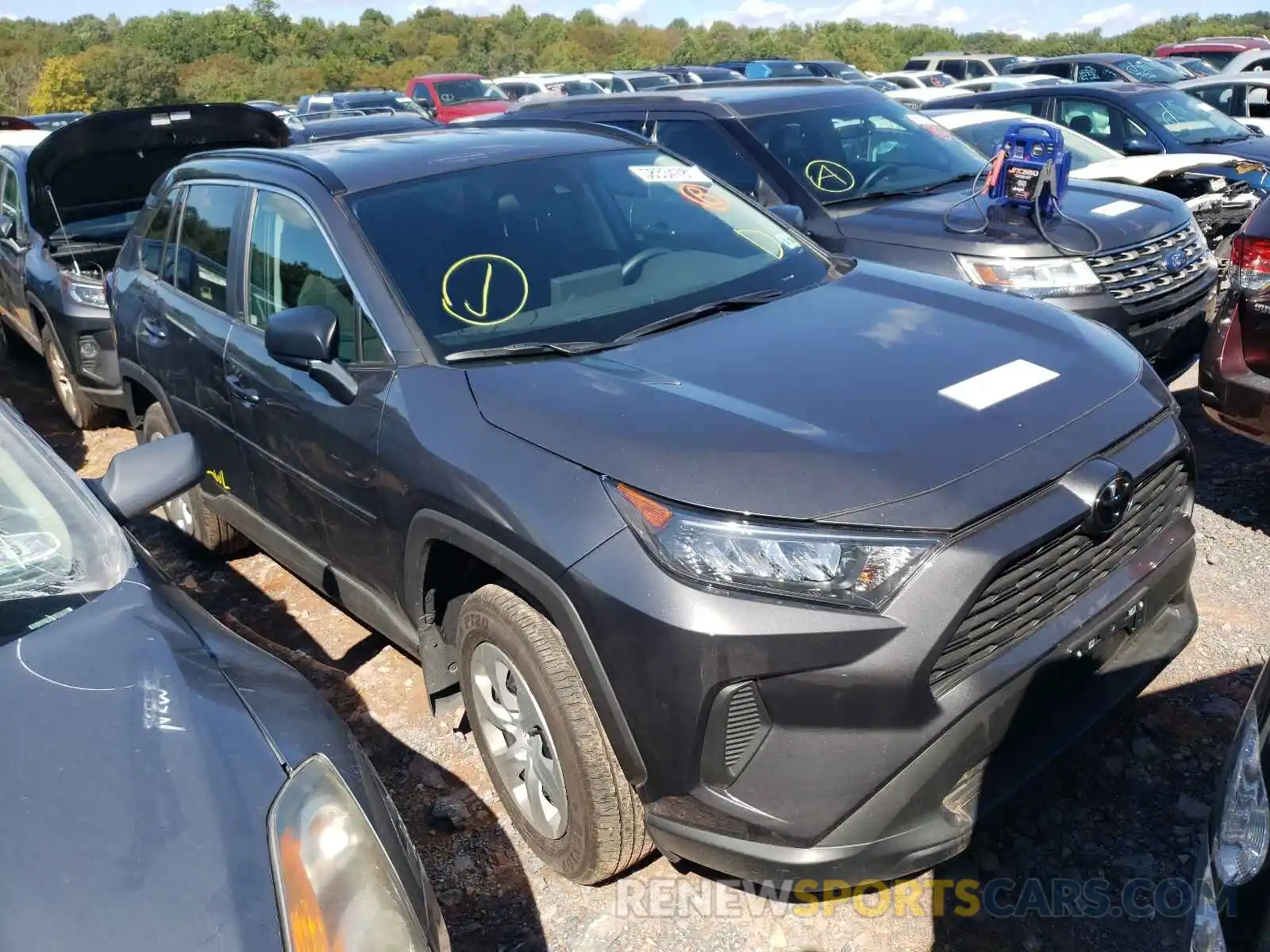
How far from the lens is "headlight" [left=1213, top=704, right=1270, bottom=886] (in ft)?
5.13

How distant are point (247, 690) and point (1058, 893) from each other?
201 centimetres

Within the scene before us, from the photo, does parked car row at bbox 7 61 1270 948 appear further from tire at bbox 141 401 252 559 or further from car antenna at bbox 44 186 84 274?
car antenna at bbox 44 186 84 274

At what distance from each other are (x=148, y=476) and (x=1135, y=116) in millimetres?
8688

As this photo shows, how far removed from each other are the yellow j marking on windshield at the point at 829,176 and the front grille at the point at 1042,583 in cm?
Result: 352

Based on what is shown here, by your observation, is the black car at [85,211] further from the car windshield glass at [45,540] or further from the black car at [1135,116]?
the black car at [1135,116]

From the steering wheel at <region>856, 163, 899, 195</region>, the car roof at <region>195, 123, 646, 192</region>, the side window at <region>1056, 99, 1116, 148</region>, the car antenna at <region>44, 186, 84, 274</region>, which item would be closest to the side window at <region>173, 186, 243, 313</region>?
the car roof at <region>195, 123, 646, 192</region>

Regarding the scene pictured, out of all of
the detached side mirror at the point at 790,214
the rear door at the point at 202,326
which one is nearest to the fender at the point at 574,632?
the rear door at the point at 202,326

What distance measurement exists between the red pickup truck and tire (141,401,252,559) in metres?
17.8

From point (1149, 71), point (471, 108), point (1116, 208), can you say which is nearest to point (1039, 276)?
point (1116, 208)

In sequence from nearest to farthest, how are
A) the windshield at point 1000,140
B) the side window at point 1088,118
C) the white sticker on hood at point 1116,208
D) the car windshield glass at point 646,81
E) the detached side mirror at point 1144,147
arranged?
the white sticker on hood at point 1116,208
the windshield at point 1000,140
the detached side mirror at point 1144,147
the side window at point 1088,118
the car windshield glass at point 646,81

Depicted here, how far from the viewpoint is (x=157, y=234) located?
14.9 ft

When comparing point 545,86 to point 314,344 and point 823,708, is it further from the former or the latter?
point 823,708

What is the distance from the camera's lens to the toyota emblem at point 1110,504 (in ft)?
7.63

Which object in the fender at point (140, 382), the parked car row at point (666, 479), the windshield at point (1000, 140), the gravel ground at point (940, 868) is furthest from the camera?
the windshield at point (1000, 140)
